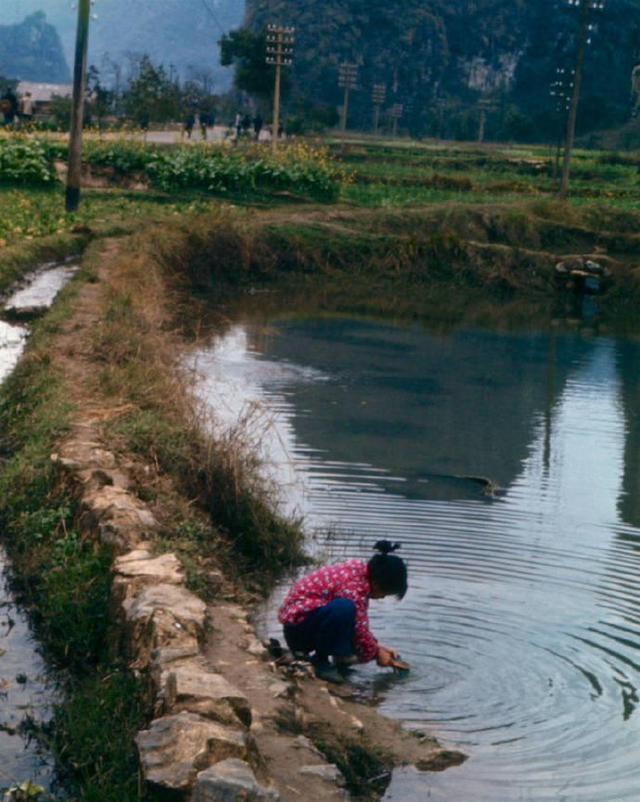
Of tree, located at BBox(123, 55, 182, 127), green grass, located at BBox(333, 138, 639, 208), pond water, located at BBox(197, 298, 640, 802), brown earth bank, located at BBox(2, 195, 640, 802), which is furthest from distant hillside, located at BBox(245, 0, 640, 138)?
brown earth bank, located at BBox(2, 195, 640, 802)

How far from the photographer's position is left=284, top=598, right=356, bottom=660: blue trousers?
671cm

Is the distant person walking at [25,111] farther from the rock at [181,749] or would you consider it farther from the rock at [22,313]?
the rock at [181,749]

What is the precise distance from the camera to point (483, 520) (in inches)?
418

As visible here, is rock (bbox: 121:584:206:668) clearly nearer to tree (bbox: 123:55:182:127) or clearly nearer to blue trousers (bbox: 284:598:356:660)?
blue trousers (bbox: 284:598:356:660)

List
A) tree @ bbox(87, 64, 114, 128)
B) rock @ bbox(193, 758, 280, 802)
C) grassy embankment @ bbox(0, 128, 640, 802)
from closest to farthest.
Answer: rock @ bbox(193, 758, 280, 802), grassy embankment @ bbox(0, 128, 640, 802), tree @ bbox(87, 64, 114, 128)

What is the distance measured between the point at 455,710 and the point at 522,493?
515cm

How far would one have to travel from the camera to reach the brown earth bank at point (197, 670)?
4.74 metres

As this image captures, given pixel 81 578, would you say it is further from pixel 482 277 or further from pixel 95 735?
pixel 482 277

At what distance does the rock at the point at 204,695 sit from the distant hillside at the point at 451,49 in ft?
346

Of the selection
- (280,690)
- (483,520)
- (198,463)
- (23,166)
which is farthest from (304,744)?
(23,166)

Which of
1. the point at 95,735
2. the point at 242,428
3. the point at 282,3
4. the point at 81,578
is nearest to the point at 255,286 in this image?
the point at 242,428

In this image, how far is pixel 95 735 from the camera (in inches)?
213

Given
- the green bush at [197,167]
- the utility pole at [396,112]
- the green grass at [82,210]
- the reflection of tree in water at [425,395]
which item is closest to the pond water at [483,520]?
the reflection of tree in water at [425,395]

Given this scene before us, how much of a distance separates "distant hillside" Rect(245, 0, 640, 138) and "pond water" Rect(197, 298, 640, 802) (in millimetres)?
92948
